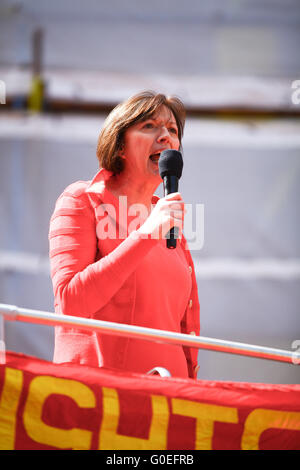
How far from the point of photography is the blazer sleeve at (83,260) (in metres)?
1.25

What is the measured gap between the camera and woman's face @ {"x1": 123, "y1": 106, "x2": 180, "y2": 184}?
150 centimetres

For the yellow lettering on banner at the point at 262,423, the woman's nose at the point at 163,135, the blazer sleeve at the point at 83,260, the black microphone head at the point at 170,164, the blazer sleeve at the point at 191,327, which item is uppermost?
the woman's nose at the point at 163,135

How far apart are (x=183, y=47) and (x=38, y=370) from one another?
9.69ft

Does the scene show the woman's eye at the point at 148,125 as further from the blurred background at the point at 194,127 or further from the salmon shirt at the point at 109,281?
the blurred background at the point at 194,127

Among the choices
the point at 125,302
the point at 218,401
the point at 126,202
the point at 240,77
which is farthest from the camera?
the point at 240,77

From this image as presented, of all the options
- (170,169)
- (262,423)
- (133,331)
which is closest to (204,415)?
(262,423)

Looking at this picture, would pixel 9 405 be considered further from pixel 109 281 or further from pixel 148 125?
pixel 148 125

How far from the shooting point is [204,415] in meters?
1.25

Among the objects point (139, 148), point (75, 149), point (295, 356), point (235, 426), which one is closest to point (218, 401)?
point (235, 426)

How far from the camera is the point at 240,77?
377 cm

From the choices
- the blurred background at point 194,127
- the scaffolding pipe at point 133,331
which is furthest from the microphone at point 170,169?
the blurred background at point 194,127

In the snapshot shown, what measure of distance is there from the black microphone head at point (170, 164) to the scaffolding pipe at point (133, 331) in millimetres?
370
